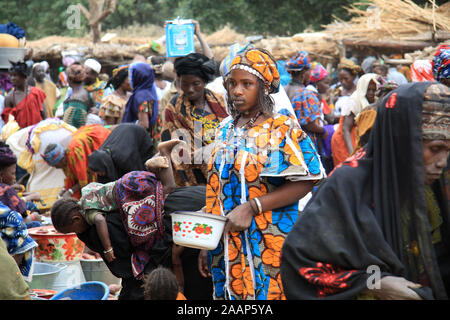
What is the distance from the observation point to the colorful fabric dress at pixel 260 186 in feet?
9.52

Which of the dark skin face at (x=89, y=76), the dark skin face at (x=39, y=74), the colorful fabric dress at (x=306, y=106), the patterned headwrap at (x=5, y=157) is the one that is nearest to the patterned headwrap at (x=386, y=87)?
the colorful fabric dress at (x=306, y=106)

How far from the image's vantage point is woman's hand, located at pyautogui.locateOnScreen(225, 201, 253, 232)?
9.43ft

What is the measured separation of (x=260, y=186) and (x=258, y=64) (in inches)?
25.6

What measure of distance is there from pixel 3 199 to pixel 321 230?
3.60 m

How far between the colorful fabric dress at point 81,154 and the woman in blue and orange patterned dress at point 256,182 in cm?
334

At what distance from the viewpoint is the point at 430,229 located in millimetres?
2051

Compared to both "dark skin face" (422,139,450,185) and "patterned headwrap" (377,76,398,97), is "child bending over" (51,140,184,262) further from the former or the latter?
"patterned headwrap" (377,76,398,97)

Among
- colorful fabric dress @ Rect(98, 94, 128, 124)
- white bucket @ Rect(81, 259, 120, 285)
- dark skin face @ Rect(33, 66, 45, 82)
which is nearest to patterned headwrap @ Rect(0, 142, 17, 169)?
white bucket @ Rect(81, 259, 120, 285)

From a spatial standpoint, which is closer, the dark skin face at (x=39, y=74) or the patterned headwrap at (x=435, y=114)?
the patterned headwrap at (x=435, y=114)

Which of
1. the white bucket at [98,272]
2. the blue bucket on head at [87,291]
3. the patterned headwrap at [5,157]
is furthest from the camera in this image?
the white bucket at [98,272]

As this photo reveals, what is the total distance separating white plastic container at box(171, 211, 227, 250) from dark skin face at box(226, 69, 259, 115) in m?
0.62

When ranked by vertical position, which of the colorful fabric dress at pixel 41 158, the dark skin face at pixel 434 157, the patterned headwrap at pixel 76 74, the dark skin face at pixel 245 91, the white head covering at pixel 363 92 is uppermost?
the dark skin face at pixel 245 91

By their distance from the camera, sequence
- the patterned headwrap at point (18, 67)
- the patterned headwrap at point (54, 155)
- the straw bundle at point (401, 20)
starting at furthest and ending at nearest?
the straw bundle at point (401, 20) < the patterned headwrap at point (18, 67) < the patterned headwrap at point (54, 155)

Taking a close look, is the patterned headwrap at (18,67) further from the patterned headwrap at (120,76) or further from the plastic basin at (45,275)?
the plastic basin at (45,275)
